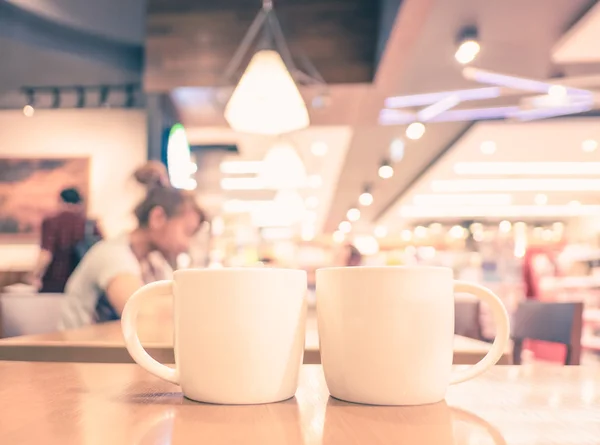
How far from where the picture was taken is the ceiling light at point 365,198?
418 inches

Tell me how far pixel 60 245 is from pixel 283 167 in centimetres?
148

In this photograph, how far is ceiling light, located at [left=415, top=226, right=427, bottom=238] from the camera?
15664 mm

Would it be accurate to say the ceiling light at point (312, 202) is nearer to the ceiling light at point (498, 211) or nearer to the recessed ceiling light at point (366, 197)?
the recessed ceiling light at point (366, 197)

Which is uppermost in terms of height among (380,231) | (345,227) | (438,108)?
(438,108)

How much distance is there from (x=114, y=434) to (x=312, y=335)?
912 millimetres

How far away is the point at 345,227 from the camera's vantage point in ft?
52.8

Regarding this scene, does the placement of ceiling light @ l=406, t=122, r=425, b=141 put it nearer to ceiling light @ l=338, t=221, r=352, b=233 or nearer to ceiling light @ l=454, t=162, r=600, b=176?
ceiling light @ l=454, t=162, r=600, b=176

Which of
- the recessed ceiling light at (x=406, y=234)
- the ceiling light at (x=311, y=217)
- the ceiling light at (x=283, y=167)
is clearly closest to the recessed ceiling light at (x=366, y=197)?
the ceiling light at (x=311, y=217)

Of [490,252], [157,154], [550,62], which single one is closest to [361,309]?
[550,62]

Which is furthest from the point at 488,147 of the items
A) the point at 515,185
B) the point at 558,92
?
the point at 515,185

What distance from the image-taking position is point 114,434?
17.8 inches

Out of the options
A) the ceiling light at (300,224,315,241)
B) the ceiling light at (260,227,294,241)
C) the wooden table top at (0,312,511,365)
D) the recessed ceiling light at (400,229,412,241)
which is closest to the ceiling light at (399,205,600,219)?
the recessed ceiling light at (400,229,412,241)

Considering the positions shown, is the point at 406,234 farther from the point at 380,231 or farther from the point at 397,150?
the point at 397,150

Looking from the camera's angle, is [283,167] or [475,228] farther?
[475,228]
